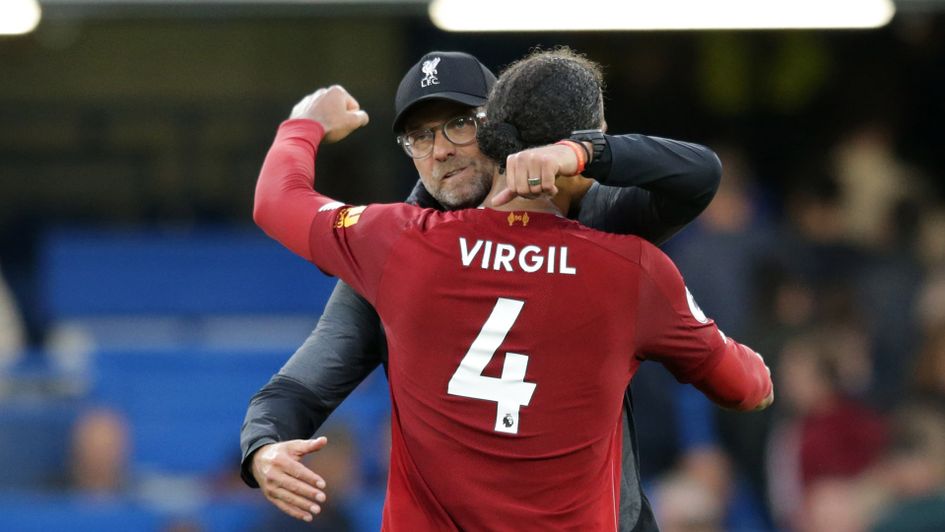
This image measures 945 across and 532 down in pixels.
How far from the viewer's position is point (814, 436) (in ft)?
23.3

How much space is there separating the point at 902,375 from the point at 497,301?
221 inches

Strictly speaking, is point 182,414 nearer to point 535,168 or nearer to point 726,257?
point 726,257

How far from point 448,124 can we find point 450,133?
23mm

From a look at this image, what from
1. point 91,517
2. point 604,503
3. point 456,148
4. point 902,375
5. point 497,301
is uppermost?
point 456,148

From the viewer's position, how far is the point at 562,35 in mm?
9695

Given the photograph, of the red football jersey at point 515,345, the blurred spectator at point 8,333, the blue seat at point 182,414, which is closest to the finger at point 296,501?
the red football jersey at point 515,345

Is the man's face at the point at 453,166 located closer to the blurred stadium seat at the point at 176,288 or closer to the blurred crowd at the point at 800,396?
the blurred crowd at the point at 800,396

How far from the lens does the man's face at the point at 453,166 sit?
299cm

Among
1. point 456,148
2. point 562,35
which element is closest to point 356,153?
point 562,35

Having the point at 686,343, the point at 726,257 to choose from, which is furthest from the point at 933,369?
the point at 686,343

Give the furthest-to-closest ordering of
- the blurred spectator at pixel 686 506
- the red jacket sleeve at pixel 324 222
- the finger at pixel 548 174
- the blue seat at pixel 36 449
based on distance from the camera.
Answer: the blue seat at pixel 36 449 < the blurred spectator at pixel 686 506 < the red jacket sleeve at pixel 324 222 < the finger at pixel 548 174

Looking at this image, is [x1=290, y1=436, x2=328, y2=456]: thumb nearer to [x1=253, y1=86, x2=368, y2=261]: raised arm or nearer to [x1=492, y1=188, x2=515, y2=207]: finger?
[x1=253, y1=86, x2=368, y2=261]: raised arm

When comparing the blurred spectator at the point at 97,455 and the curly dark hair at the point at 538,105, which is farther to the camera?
the blurred spectator at the point at 97,455

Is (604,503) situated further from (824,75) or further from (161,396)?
(824,75)
